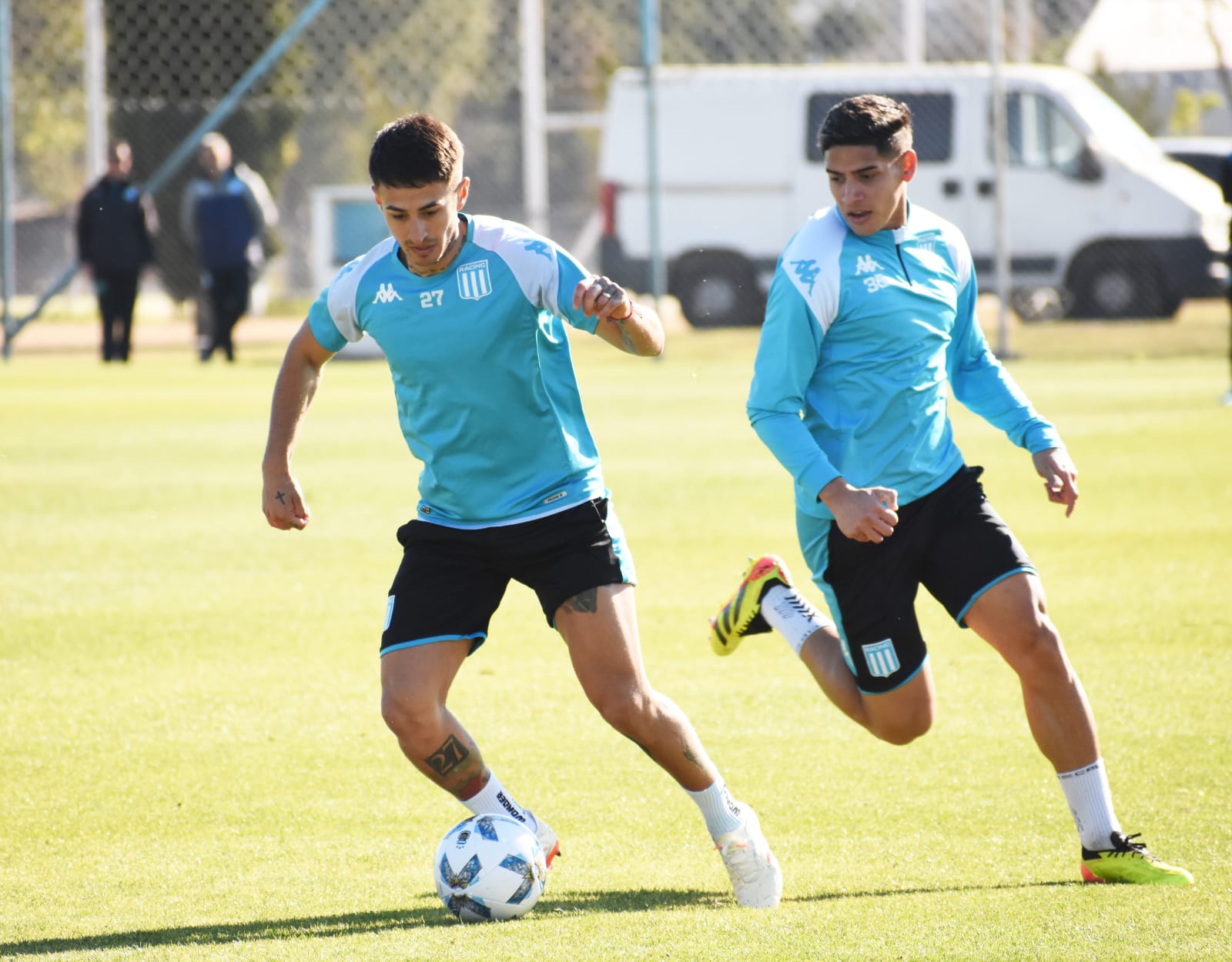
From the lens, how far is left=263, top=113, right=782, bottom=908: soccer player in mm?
4332

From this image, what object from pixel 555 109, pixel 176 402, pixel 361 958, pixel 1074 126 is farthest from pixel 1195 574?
pixel 555 109

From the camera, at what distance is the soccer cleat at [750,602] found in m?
5.69

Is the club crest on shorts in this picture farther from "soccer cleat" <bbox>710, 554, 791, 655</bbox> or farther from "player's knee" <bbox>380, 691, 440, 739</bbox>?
"player's knee" <bbox>380, 691, 440, 739</bbox>

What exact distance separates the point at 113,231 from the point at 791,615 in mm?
15175

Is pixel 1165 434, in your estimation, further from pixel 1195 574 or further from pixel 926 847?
pixel 926 847

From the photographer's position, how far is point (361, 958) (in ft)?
12.5

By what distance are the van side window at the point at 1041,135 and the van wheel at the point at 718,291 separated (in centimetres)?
332

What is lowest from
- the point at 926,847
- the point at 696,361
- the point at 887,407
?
the point at 696,361

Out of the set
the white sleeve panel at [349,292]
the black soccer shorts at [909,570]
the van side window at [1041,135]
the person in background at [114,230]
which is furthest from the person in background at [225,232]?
the black soccer shorts at [909,570]

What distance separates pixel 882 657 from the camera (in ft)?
15.9

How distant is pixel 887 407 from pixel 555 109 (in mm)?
41954

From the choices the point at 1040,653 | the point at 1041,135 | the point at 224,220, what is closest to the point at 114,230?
the point at 224,220

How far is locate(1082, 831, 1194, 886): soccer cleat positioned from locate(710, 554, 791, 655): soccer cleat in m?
1.56

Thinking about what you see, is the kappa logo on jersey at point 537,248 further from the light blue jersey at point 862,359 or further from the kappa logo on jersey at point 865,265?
the kappa logo on jersey at point 865,265
